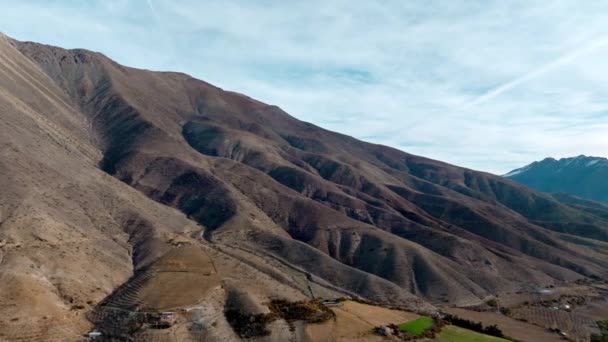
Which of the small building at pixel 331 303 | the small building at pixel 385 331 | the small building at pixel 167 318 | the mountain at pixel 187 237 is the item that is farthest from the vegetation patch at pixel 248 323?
the small building at pixel 385 331

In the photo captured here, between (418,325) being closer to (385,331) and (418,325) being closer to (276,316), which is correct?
(385,331)

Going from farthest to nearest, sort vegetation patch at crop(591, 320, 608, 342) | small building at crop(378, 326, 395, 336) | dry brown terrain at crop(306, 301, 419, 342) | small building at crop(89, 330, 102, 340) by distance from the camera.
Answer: vegetation patch at crop(591, 320, 608, 342) < small building at crop(378, 326, 395, 336) < dry brown terrain at crop(306, 301, 419, 342) < small building at crop(89, 330, 102, 340)

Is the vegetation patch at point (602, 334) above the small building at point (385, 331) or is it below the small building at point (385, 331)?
above

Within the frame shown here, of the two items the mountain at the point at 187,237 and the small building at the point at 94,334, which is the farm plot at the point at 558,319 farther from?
the small building at the point at 94,334

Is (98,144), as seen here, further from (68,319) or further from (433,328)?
(433,328)

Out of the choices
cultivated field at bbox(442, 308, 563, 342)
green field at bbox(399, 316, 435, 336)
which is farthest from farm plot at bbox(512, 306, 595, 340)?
green field at bbox(399, 316, 435, 336)

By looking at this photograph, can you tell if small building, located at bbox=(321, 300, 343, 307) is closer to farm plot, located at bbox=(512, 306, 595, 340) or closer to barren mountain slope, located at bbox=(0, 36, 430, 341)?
barren mountain slope, located at bbox=(0, 36, 430, 341)

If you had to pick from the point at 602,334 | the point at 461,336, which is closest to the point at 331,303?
the point at 461,336
